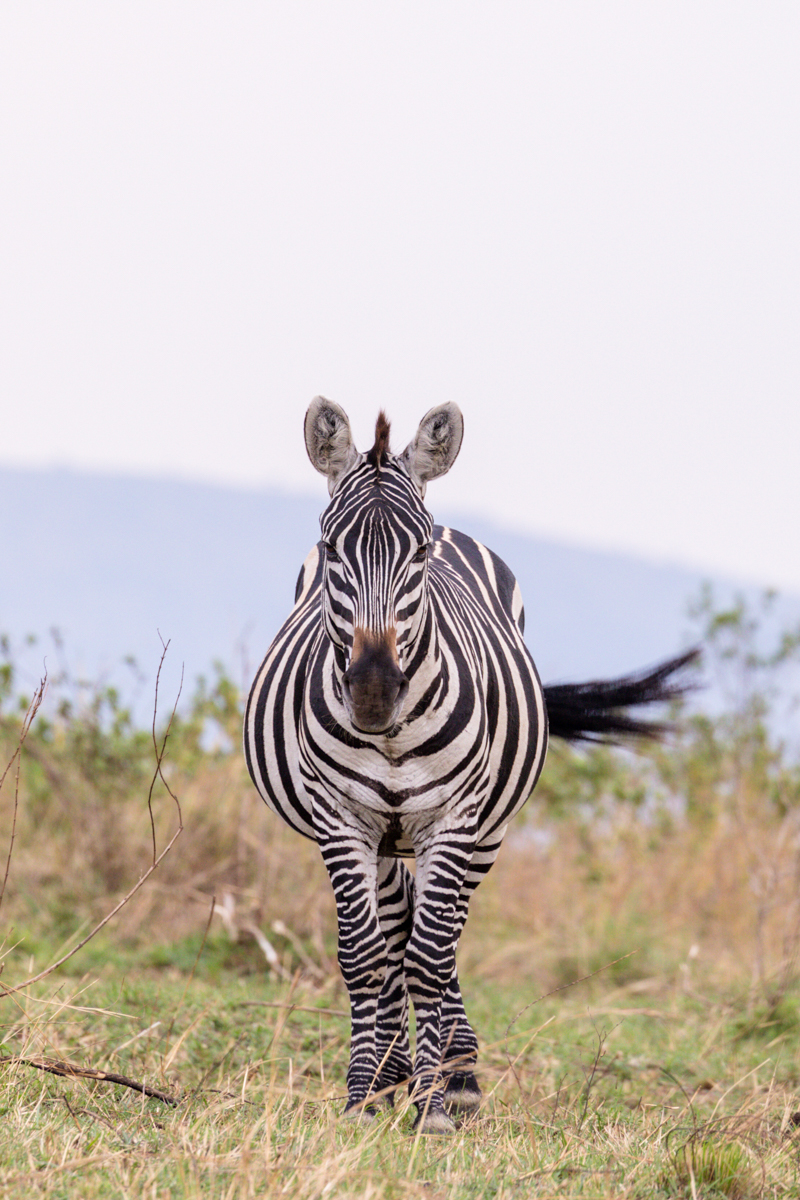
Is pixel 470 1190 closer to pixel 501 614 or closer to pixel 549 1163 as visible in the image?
pixel 549 1163

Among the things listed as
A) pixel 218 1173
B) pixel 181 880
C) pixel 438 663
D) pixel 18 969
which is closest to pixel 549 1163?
pixel 218 1173

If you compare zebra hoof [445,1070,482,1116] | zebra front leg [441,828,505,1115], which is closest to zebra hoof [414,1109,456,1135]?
zebra front leg [441,828,505,1115]

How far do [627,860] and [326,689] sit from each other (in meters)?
7.02

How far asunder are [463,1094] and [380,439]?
96.7 inches

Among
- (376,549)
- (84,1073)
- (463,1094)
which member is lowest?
(463,1094)

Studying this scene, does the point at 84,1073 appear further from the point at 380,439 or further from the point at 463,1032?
the point at 380,439

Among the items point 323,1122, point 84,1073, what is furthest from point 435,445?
point 84,1073

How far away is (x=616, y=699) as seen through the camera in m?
5.62

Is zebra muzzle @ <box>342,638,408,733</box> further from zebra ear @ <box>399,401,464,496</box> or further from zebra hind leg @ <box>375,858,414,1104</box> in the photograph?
zebra hind leg @ <box>375,858,414,1104</box>

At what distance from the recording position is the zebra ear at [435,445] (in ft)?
13.2

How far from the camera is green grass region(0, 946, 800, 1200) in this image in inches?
114

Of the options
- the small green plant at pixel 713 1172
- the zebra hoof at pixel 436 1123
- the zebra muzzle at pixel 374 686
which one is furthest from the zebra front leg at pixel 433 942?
the small green plant at pixel 713 1172

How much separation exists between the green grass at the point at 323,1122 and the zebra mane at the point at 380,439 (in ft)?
5.50

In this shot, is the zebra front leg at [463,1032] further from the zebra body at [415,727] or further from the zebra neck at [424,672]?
the zebra neck at [424,672]
